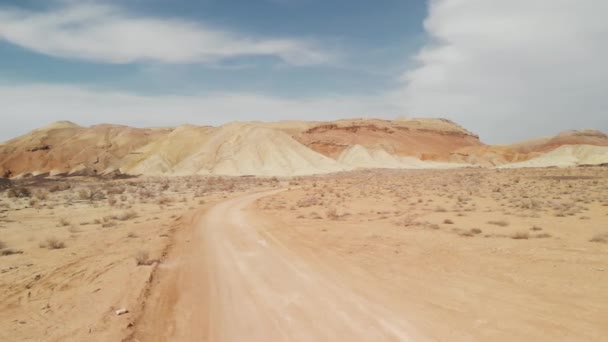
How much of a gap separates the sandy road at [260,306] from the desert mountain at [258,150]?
66171mm

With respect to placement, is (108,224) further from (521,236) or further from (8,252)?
(521,236)

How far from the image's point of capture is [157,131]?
126562 mm

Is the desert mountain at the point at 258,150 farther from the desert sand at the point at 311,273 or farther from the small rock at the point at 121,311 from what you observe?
the small rock at the point at 121,311

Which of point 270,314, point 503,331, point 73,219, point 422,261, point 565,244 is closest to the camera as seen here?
point 503,331

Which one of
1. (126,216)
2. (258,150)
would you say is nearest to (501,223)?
(126,216)

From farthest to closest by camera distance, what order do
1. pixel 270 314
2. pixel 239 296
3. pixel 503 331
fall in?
pixel 239 296, pixel 270 314, pixel 503 331

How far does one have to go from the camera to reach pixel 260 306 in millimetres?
6660

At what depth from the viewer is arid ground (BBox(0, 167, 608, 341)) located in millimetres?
5750

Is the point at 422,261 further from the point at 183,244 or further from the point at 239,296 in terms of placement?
the point at 183,244

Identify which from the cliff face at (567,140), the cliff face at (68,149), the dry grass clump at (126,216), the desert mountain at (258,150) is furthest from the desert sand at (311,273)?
the cliff face at (567,140)

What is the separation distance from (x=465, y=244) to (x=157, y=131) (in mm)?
127655

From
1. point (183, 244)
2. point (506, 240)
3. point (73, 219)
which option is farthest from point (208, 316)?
point (73, 219)

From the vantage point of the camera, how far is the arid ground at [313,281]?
5.75 meters

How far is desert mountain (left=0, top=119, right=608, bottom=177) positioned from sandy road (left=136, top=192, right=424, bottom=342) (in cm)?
6617
